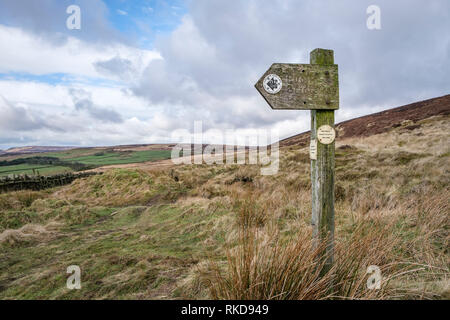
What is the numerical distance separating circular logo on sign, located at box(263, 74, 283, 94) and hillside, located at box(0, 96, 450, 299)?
1.44m

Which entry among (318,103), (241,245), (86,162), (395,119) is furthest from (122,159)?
(395,119)

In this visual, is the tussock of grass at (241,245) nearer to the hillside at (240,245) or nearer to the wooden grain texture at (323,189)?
the hillside at (240,245)

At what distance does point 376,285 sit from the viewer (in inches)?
82.4

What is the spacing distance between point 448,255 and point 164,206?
853cm

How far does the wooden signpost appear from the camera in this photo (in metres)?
2.28

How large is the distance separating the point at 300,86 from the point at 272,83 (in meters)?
0.30

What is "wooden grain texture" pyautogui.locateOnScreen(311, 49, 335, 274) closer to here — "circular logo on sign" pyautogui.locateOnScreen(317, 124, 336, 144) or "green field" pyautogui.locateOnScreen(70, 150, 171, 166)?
"circular logo on sign" pyautogui.locateOnScreen(317, 124, 336, 144)

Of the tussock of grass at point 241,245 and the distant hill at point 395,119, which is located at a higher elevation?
the distant hill at point 395,119

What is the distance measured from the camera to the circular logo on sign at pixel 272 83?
227 centimetres

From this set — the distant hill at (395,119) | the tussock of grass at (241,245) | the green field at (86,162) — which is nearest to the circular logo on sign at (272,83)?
the tussock of grass at (241,245)

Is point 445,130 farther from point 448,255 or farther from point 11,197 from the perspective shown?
point 11,197

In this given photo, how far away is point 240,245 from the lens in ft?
7.24

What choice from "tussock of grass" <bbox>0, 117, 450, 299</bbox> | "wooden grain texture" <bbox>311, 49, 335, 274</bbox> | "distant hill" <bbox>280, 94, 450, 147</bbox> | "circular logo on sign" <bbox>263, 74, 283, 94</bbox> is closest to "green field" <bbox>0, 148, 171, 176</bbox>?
"tussock of grass" <bbox>0, 117, 450, 299</bbox>
